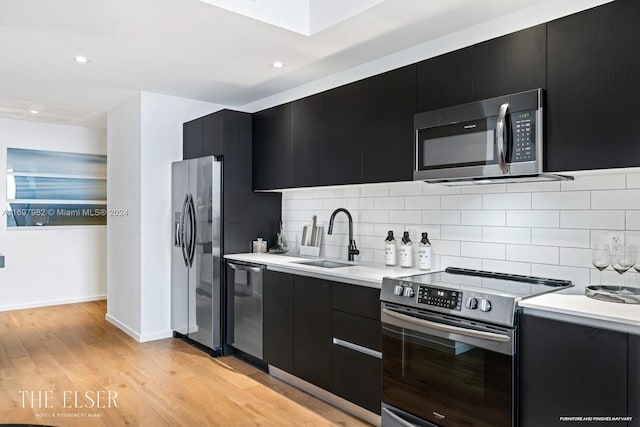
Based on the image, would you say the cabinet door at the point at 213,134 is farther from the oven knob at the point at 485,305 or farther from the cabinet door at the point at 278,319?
the oven knob at the point at 485,305

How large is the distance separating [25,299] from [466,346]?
5765mm

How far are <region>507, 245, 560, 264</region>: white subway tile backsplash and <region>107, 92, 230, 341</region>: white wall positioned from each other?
3.29 meters

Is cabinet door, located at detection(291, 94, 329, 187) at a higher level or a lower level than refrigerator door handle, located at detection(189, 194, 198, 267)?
higher

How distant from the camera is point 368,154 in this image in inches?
119

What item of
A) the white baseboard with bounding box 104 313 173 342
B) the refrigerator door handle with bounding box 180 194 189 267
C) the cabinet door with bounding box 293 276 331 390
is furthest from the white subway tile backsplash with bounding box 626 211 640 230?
the white baseboard with bounding box 104 313 173 342

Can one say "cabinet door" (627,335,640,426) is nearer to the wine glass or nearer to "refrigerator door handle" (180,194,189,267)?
the wine glass

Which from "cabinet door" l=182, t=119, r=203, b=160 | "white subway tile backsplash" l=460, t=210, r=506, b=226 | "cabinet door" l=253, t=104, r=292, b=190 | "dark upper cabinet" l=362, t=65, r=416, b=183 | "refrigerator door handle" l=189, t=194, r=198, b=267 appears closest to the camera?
"white subway tile backsplash" l=460, t=210, r=506, b=226

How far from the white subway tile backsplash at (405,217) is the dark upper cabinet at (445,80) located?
79cm

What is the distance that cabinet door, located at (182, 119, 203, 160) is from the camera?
4293mm

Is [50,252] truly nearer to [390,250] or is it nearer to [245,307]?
[245,307]

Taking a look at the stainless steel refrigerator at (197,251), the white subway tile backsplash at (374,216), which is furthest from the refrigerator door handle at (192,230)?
the white subway tile backsplash at (374,216)

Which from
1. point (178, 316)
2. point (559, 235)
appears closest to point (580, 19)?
point (559, 235)

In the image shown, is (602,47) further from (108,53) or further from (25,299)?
(25,299)

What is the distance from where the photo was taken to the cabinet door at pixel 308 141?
3.40m
